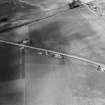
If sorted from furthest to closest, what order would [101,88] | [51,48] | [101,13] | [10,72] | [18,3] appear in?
[18,3] → [101,13] → [51,48] → [10,72] → [101,88]

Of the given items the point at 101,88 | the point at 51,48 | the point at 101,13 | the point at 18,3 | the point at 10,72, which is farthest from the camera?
the point at 18,3

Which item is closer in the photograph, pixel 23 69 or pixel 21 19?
pixel 23 69

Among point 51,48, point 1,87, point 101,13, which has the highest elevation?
point 101,13

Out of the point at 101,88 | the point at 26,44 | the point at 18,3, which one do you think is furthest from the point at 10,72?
the point at 18,3

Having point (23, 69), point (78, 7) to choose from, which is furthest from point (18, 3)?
point (23, 69)

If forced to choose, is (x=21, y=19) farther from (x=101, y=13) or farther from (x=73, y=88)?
(x=73, y=88)

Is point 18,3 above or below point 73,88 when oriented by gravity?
above
